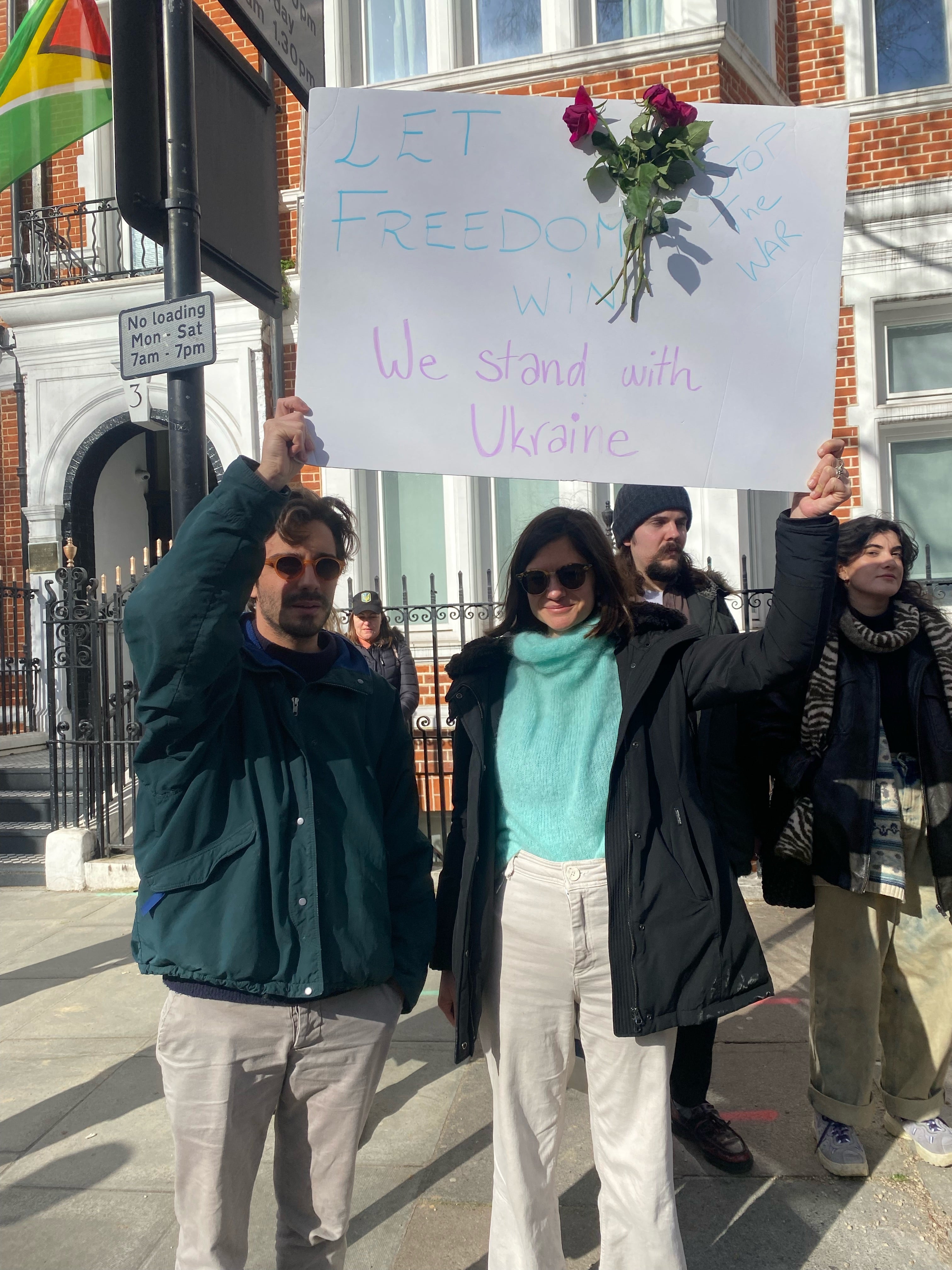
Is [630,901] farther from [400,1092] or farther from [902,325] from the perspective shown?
[902,325]

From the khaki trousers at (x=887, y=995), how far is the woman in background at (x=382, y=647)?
3528mm

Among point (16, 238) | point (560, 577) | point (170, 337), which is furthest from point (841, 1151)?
point (16, 238)

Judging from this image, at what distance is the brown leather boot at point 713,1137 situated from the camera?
2889mm

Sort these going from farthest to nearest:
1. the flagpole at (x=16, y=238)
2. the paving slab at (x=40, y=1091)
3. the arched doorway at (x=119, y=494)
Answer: the arched doorway at (x=119, y=494), the flagpole at (x=16, y=238), the paving slab at (x=40, y=1091)

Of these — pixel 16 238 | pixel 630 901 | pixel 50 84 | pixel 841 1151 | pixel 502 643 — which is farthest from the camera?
pixel 16 238

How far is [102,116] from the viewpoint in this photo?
15.4ft

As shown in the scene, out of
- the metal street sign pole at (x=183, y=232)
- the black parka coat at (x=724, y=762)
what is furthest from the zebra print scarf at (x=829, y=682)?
the metal street sign pole at (x=183, y=232)

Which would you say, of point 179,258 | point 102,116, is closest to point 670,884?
point 179,258

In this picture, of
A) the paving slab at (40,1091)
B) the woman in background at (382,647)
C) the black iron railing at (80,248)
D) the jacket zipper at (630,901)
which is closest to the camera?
the jacket zipper at (630,901)

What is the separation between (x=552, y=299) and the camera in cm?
231

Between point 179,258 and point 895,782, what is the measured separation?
266 cm

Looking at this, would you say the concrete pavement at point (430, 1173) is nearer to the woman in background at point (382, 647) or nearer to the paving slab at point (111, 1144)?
the paving slab at point (111, 1144)

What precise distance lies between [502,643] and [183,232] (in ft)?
5.35

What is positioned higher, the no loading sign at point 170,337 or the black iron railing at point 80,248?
the black iron railing at point 80,248
